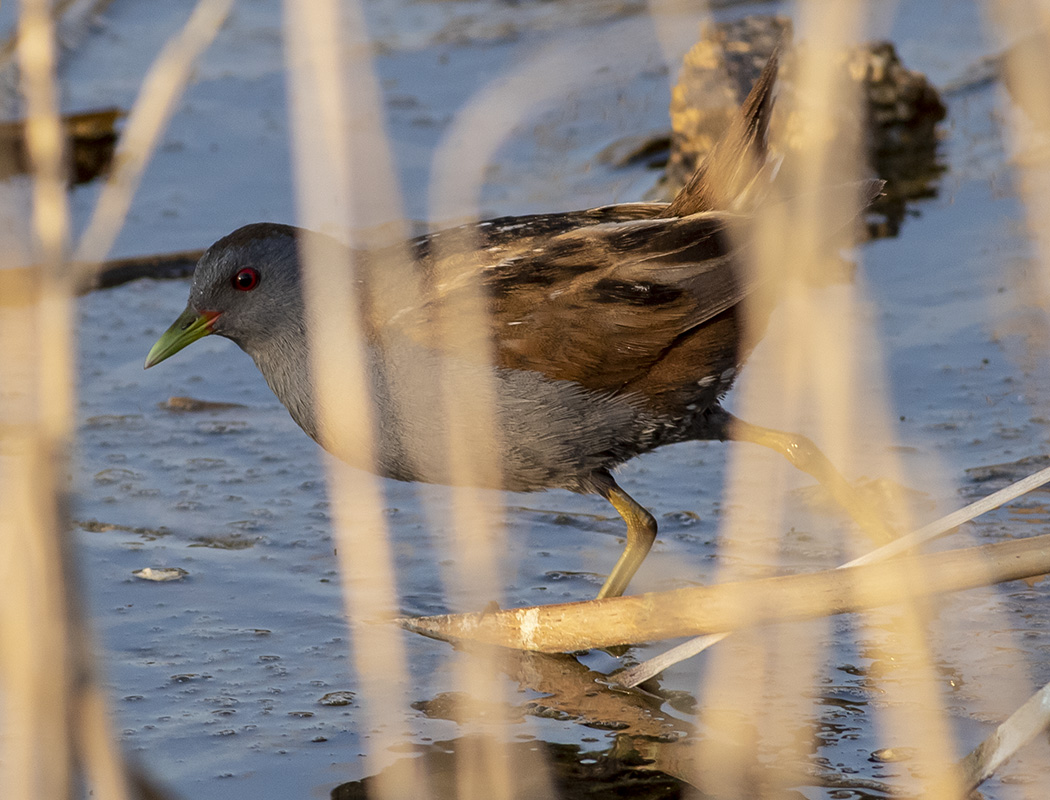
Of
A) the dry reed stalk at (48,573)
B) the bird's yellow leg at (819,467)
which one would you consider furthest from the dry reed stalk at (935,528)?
the dry reed stalk at (48,573)

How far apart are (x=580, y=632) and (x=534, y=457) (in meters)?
0.62

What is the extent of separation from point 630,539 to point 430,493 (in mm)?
783

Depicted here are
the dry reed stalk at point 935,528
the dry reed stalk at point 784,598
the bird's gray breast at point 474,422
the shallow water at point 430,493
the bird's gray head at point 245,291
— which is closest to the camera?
the dry reed stalk at point 784,598

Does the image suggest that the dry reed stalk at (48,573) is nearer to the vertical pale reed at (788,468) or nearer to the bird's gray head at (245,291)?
the vertical pale reed at (788,468)

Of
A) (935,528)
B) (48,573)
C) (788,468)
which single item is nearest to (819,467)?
(788,468)

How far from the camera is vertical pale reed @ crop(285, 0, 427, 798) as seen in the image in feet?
8.73

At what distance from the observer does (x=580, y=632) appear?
2.88 meters

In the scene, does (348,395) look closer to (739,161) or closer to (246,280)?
(246,280)

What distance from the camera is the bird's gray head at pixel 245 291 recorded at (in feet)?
11.9

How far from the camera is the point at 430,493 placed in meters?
4.22

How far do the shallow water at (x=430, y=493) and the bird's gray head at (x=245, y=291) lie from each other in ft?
1.94

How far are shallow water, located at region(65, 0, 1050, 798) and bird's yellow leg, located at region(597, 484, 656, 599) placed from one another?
0.42 feet

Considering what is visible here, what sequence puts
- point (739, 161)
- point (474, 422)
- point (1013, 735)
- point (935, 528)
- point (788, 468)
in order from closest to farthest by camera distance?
1. point (1013, 735)
2. point (935, 528)
3. point (474, 422)
4. point (739, 161)
5. point (788, 468)

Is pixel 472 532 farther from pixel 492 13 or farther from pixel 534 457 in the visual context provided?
pixel 492 13
